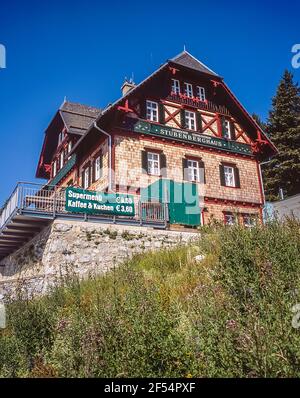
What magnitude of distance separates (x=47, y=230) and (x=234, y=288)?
9.61 metres

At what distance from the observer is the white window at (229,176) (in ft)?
73.3

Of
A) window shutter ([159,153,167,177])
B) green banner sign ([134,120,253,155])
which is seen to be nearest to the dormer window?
green banner sign ([134,120,253,155])

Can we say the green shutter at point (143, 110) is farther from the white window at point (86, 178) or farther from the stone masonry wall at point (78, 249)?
the stone masonry wall at point (78, 249)

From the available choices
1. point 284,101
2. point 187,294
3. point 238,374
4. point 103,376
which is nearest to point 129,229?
point 187,294

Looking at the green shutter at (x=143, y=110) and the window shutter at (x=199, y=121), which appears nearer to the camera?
the green shutter at (x=143, y=110)

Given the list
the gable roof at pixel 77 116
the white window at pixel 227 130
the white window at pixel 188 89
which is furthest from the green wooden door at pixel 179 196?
the gable roof at pixel 77 116

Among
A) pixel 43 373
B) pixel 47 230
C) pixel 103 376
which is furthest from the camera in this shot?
pixel 47 230

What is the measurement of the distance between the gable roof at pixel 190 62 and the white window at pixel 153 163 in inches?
228

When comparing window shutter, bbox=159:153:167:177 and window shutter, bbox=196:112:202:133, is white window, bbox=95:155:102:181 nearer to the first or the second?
window shutter, bbox=159:153:167:177

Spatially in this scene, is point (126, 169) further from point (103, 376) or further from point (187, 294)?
point (103, 376)

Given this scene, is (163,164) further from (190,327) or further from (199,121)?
(190,327)

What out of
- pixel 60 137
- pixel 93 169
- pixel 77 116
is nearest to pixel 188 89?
pixel 93 169

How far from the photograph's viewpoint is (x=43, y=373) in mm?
5613

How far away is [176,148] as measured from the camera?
21062 mm
